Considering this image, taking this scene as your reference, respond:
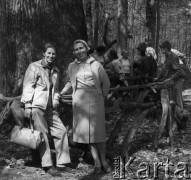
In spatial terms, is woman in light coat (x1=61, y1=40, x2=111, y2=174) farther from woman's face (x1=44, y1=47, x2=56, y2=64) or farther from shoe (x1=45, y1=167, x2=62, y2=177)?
shoe (x1=45, y1=167, x2=62, y2=177)

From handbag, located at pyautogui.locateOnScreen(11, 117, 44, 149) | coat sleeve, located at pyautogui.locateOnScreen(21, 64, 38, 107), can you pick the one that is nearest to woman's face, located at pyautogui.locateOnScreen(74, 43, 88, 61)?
coat sleeve, located at pyautogui.locateOnScreen(21, 64, 38, 107)

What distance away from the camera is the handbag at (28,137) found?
15.7ft

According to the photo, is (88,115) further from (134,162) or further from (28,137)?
(134,162)

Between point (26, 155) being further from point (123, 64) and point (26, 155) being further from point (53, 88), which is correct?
point (123, 64)

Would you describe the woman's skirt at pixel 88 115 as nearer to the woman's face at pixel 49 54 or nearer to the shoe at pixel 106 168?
the shoe at pixel 106 168

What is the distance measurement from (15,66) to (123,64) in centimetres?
497

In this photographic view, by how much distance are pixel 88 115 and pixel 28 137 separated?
907 mm

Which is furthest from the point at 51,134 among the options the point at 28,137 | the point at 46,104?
the point at 46,104

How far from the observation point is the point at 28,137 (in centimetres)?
483

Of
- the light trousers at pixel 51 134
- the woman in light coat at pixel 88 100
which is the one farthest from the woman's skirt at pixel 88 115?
the light trousers at pixel 51 134

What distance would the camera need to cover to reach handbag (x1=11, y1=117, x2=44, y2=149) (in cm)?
479

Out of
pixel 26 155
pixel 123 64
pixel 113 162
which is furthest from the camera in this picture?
pixel 123 64

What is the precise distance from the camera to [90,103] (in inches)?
197

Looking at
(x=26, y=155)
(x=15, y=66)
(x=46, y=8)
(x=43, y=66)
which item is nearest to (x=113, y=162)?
(x=26, y=155)
